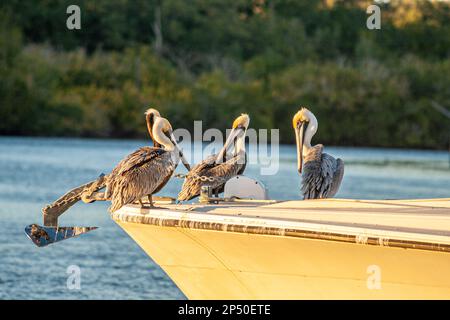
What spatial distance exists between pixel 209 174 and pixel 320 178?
111 centimetres

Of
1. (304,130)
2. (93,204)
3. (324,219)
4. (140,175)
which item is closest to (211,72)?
(93,204)

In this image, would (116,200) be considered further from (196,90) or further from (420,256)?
(196,90)

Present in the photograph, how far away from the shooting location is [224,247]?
11.3m

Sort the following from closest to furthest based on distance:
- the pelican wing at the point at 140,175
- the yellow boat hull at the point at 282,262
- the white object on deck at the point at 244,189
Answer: the yellow boat hull at the point at 282,262 < the pelican wing at the point at 140,175 < the white object on deck at the point at 244,189

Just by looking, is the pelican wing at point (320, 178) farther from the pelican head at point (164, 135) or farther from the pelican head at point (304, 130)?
the pelican head at point (164, 135)

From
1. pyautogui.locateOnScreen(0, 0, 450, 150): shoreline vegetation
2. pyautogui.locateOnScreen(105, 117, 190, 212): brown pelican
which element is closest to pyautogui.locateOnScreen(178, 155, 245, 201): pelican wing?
pyautogui.locateOnScreen(105, 117, 190, 212): brown pelican

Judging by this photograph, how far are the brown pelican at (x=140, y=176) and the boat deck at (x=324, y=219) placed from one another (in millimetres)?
222

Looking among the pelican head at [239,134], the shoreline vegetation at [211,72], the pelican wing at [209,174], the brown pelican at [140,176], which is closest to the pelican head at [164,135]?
the pelican wing at [209,174]

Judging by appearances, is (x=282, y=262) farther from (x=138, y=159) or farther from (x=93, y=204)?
(x=93, y=204)

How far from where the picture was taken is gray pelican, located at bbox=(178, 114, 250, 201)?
12062 millimetres

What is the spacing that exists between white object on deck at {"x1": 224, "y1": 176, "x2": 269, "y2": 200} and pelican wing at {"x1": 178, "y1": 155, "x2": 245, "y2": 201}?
0.07m

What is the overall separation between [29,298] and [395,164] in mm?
34892

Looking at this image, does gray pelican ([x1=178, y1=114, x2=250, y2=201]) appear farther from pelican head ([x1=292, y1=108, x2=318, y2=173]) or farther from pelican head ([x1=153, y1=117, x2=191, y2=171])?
pelican head ([x1=292, y1=108, x2=318, y2=173])

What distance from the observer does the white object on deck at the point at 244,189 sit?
1245 centimetres
